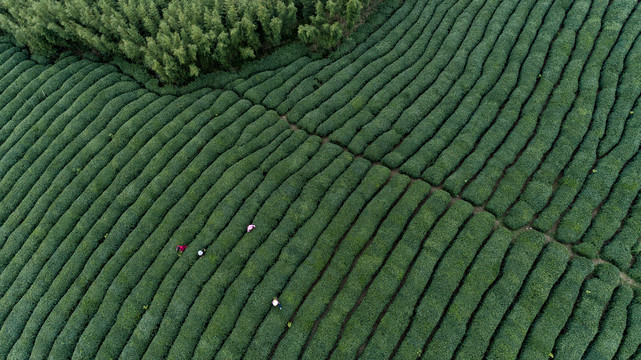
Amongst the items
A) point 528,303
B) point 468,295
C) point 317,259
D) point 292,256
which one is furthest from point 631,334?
point 292,256

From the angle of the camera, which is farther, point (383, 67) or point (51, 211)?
point (383, 67)

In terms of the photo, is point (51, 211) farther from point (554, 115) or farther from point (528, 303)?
point (554, 115)

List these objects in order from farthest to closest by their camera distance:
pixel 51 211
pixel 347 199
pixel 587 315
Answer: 1. pixel 51 211
2. pixel 347 199
3. pixel 587 315

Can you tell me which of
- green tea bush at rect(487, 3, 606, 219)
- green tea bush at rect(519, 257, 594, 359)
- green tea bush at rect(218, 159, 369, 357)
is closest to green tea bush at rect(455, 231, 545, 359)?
green tea bush at rect(519, 257, 594, 359)

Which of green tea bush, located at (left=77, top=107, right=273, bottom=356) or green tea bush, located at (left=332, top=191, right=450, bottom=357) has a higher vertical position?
green tea bush, located at (left=77, top=107, right=273, bottom=356)

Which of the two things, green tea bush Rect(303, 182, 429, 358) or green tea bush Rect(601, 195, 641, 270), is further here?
green tea bush Rect(601, 195, 641, 270)

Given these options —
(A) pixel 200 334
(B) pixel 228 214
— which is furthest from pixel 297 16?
(A) pixel 200 334

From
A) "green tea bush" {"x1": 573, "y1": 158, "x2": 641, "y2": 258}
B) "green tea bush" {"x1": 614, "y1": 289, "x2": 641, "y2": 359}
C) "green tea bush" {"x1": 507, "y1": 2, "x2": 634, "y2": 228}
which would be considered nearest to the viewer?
"green tea bush" {"x1": 614, "y1": 289, "x2": 641, "y2": 359}

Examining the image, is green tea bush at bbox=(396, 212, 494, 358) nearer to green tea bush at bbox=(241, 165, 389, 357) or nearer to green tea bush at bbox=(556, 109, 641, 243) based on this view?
green tea bush at bbox=(556, 109, 641, 243)

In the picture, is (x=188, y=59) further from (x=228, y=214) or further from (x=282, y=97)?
(x=228, y=214)
